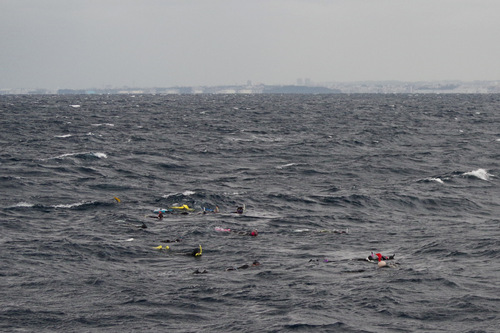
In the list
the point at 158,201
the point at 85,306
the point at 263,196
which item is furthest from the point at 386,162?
the point at 85,306

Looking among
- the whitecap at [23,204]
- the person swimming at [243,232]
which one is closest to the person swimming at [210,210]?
the person swimming at [243,232]

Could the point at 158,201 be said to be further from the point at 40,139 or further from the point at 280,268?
the point at 40,139

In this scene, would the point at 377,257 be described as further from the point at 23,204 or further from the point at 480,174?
the point at 480,174

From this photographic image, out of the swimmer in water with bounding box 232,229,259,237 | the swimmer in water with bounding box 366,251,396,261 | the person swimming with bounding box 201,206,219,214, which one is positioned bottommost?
the person swimming with bounding box 201,206,219,214

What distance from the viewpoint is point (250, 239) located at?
117 ft

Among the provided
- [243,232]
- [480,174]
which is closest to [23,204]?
[243,232]

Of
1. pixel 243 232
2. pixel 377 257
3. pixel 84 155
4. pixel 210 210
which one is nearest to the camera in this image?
pixel 377 257

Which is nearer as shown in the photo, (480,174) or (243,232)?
(243,232)

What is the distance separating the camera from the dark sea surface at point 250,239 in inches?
944

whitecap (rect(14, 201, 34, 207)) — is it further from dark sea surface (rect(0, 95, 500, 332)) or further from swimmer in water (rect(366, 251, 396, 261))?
swimmer in water (rect(366, 251, 396, 261))

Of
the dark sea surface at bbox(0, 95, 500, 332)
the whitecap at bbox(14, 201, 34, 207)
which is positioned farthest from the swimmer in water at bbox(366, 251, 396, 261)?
the whitecap at bbox(14, 201, 34, 207)

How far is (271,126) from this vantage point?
10981 centimetres

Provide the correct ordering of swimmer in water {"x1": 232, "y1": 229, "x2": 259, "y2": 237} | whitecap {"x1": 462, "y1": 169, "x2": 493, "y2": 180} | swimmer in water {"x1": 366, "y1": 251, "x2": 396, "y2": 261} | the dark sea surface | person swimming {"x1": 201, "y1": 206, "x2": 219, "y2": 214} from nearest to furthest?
the dark sea surface < swimmer in water {"x1": 366, "y1": 251, "x2": 396, "y2": 261} < swimmer in water {"x1": 232, "y1": 229, "x2": 259, "y2": 237} < person swimming {"x1": 201, "y1": 206, "x2": 219, "y2": 214} < whitecap {"x1": 462, "y1": 169, "x2": 493, "y2": 180}

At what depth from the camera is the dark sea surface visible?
78.7 feet
